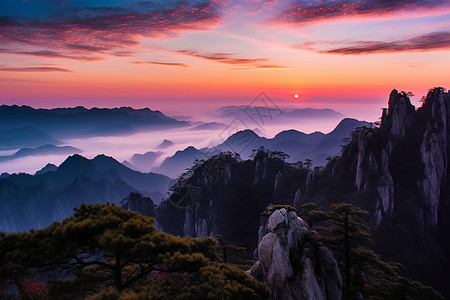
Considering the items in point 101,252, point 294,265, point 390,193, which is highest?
point 101,252

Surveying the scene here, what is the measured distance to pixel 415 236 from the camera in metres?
48.5

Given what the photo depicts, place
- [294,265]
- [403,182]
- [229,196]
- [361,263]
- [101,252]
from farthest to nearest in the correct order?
[229,196] → [403,182] → [361,263] → [294,265] → [101,252]

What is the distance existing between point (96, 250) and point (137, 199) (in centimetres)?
8957

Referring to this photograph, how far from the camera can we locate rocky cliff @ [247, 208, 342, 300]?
48.9 feet

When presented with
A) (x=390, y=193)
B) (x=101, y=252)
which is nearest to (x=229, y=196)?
(x=390, y=193)

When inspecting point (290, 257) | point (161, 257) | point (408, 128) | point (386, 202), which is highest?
point (408, 128)

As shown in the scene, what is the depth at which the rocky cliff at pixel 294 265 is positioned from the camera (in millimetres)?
14898

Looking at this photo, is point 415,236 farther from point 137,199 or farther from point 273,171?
point 137,199

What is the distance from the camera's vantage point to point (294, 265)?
51.5 feet

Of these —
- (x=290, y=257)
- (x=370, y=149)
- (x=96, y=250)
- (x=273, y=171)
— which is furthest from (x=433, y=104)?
(x=96, y=250)

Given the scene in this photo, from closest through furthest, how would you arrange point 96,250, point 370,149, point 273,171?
point 96,250
point 370,149
point 273,171

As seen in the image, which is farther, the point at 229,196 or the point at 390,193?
the point at 229,196

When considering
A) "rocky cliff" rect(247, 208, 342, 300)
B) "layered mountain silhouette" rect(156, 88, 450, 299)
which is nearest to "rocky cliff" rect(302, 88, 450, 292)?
"layered mountain silhouette" rect(156, 88, 450, 299)

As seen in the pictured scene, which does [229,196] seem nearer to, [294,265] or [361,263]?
[361,263]
